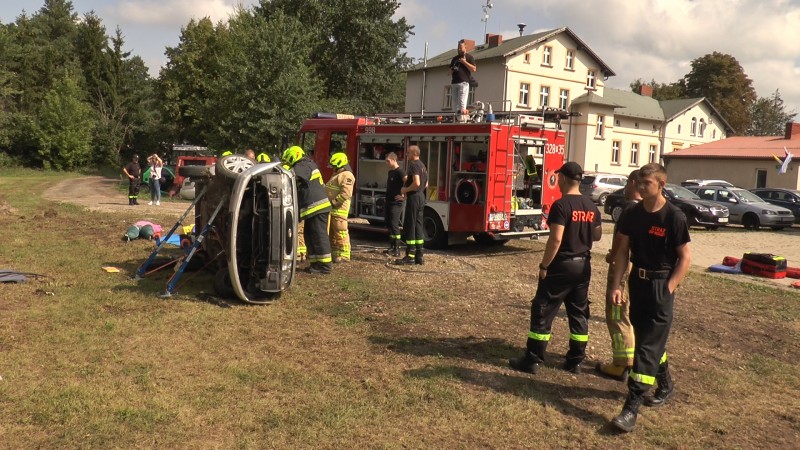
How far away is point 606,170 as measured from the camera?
45.6 metres

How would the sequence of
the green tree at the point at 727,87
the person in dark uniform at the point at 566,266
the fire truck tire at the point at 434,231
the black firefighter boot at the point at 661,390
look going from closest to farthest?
the black firefighter boot at the point at 661,390, the person in dark uniform at the point at 566,266, the fire truck tire at the point at 434,231, the green tree at the point at 727,87

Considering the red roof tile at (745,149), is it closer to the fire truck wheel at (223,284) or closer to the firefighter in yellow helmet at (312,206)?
the firefighter in yellow helmet at (312,206)

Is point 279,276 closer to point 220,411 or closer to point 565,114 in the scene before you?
point 220,411

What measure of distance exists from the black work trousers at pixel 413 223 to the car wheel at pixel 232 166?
3.08 meters

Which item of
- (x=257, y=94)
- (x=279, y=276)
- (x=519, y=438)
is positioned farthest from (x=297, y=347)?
(x=257, y=94)

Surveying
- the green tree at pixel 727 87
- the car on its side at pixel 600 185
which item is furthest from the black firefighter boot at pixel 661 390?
the green tree at pixel 727 87

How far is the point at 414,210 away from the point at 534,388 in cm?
522

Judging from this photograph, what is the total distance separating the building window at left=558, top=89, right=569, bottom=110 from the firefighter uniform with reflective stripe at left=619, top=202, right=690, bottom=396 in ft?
141

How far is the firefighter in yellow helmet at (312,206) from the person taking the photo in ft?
27.7

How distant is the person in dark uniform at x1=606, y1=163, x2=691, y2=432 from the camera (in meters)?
4.21

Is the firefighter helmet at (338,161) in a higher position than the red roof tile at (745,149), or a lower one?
lower

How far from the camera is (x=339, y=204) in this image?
9578 millimetres

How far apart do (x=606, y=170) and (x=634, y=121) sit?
509 cm

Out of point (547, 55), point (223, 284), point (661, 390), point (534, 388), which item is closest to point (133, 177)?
point (223, 284)
